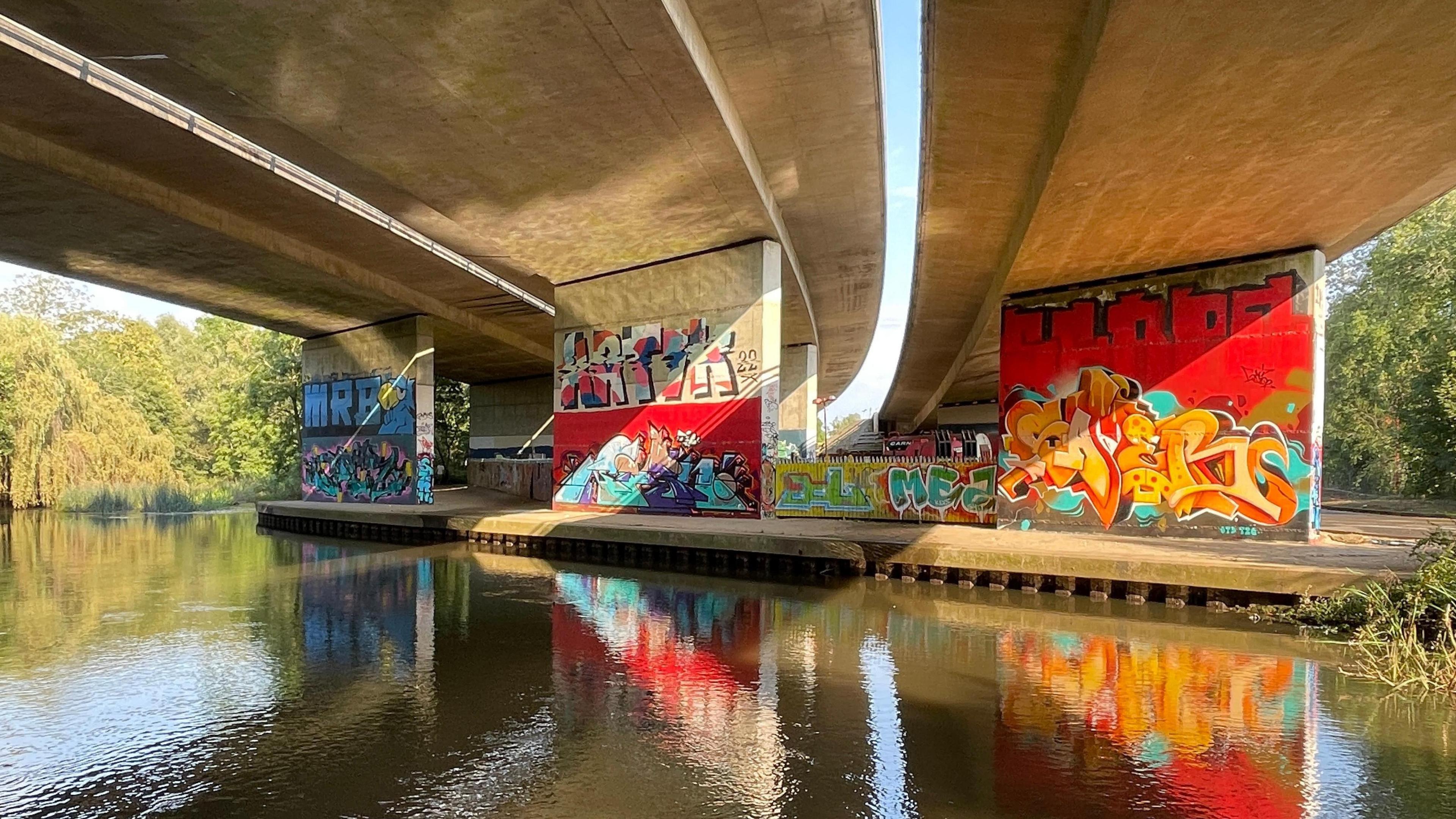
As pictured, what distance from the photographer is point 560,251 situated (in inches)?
782

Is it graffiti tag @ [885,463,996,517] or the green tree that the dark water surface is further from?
the green tree

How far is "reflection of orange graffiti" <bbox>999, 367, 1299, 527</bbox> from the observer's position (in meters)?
14.0

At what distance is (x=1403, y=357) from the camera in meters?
27.5

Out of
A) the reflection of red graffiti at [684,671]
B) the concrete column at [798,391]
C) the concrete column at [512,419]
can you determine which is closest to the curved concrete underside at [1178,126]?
the reflection of red graffiti at [684,671]

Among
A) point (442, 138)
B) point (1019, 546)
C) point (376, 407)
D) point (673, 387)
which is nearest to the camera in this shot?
point (442, 138)

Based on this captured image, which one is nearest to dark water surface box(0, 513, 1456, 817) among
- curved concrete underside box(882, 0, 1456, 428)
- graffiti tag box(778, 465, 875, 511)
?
curved concrete underside box(882, 0, 1456, 428)

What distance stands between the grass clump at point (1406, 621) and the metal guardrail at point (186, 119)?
18.1 metres

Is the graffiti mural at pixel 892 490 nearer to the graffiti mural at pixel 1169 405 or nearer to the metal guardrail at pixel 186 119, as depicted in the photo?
the graffiti mural at pixel 1169 405

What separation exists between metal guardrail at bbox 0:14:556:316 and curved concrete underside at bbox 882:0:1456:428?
1234cm

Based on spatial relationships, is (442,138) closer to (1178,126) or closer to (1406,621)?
(1178,126)

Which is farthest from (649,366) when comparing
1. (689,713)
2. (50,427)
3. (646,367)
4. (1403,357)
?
(1403,357)

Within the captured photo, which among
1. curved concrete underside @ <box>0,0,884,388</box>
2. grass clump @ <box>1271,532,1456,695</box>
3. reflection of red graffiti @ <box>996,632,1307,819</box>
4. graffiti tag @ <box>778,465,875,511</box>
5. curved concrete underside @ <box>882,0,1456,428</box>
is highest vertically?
curved concrete underside @ <box>0,0,884,388</box>

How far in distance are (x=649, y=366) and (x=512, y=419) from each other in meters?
25.4

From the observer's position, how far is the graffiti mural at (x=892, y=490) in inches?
687
